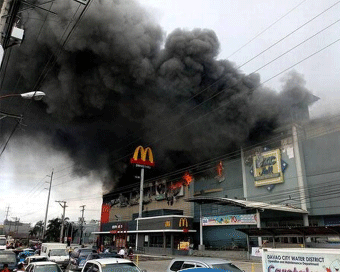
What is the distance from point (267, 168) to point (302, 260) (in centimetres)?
2707

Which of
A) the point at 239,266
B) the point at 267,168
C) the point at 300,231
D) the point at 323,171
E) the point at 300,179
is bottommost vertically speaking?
the point at 239,266

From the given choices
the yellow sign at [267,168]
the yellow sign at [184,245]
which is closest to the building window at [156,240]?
the yellow sign at [184,245]

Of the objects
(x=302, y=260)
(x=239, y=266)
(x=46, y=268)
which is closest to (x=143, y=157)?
(x=239, y=266)

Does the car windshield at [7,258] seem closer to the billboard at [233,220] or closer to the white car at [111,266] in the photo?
the white car at [111,266]

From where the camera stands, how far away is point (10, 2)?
921 cm

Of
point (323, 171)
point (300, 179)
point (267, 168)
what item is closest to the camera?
point (323, 171)

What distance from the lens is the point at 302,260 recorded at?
5.65m

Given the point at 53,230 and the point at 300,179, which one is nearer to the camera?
the point at 300,179

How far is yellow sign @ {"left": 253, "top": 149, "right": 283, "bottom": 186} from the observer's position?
99.7 feet

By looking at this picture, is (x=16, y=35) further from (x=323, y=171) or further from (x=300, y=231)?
(x=323, y=171)

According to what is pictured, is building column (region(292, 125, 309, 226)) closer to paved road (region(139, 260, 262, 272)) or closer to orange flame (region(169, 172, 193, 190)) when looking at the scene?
paved road (region(139, 260, 262, 272))

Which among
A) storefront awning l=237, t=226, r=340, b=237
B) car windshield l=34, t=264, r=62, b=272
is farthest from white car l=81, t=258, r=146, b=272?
storefront awning l=237, t=226, r=340, b=237

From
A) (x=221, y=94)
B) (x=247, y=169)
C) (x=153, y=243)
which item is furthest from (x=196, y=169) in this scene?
(x=221, y=94)

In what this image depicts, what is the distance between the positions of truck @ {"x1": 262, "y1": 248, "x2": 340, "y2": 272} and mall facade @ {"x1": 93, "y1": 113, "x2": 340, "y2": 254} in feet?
53.1
